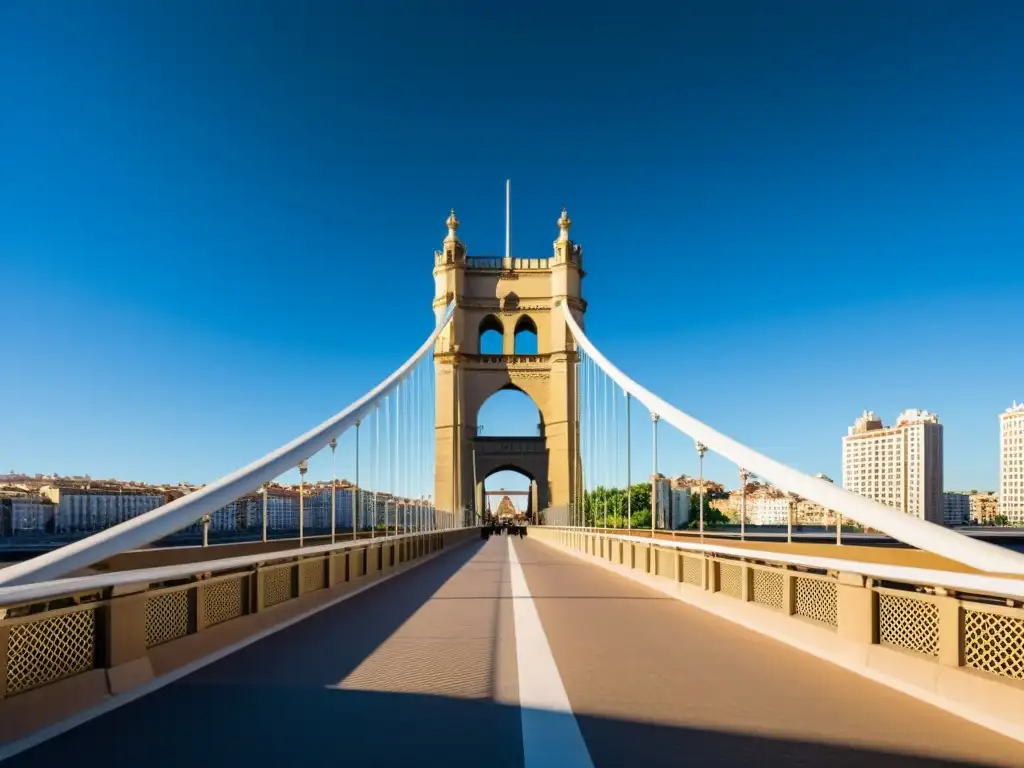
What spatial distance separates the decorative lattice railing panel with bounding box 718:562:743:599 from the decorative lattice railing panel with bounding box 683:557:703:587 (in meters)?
0.87

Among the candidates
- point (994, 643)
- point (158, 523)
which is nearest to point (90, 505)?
point (158, 523)

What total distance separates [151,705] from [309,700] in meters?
0.86

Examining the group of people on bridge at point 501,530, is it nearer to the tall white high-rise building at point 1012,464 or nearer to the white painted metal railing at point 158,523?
the white painted metal railing at point 158,523

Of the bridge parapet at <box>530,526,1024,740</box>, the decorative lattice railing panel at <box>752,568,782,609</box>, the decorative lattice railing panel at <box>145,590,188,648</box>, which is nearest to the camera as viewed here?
the bridge parapet at <box>530,526,1024,740</box>

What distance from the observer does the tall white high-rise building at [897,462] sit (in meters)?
55.6

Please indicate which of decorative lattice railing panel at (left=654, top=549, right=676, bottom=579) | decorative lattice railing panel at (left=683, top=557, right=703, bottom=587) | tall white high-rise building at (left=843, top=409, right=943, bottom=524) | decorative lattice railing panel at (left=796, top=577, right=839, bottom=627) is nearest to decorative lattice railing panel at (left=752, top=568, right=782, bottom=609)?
decorative lattice railing panel at (left=796, top=577, right=839, bottom=627)

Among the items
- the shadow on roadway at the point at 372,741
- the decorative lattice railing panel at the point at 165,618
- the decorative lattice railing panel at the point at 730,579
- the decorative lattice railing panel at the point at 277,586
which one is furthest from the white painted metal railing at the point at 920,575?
the decorative lattice railing panel at the point at 277,586

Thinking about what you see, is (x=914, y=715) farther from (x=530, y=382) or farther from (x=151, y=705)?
(x=530, y=382)

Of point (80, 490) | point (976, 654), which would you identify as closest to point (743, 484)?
point (976, 654)

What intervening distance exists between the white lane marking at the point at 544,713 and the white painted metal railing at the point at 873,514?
2181 millimetres

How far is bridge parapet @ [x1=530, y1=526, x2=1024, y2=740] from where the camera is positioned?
4.38 metres

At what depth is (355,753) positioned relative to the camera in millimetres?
3820

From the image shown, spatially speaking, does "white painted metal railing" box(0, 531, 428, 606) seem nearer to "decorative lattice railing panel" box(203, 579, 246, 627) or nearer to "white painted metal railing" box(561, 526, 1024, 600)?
"white painted metal railing" box(561, 526, 1024, 600)

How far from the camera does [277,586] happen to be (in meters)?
8.61
